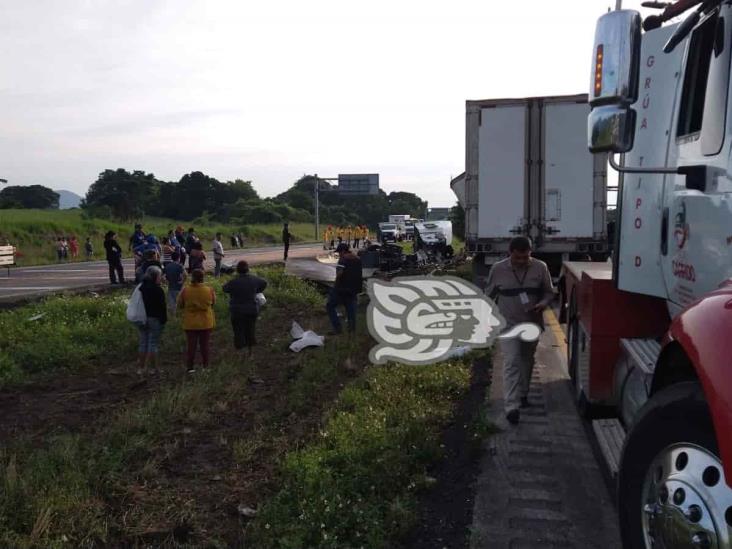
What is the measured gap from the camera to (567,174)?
476 inches

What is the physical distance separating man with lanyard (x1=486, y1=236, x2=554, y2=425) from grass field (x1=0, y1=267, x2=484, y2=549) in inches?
33.4

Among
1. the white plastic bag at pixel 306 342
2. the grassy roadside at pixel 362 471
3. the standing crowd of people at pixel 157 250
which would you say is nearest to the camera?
the grassy roadside at pixel 362 471

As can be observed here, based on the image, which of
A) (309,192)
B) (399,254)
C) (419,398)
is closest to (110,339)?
(419,398)

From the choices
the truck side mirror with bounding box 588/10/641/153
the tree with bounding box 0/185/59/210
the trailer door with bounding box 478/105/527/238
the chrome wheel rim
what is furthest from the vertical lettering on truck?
the tree with bounding box 0/185/59/210

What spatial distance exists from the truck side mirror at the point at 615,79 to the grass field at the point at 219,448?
2.49 metres

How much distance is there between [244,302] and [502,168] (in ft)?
17.4

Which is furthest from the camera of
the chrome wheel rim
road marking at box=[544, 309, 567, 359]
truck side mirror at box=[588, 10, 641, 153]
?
road marking at box=[544, 309, 567, 359]

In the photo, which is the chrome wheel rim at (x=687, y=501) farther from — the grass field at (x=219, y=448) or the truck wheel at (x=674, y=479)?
the grass field at (x=219, y=448)

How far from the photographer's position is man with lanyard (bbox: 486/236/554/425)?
239 inches

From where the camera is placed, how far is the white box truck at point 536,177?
12.0 meters

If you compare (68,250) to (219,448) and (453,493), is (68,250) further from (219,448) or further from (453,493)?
(453,493)

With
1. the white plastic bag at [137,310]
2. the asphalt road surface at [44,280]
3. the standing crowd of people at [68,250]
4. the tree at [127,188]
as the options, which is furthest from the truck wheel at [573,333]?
the tree at [127,188]

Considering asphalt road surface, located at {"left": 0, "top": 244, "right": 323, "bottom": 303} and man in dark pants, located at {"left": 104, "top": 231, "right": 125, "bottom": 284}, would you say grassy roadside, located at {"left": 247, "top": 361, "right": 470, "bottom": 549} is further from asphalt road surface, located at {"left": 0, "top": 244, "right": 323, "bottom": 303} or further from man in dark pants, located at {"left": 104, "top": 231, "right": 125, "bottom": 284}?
man in dark pants, located at {"left": 104, "top": 231, "right": 125, "bottom": 284}

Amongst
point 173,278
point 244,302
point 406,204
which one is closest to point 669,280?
point 244,302
